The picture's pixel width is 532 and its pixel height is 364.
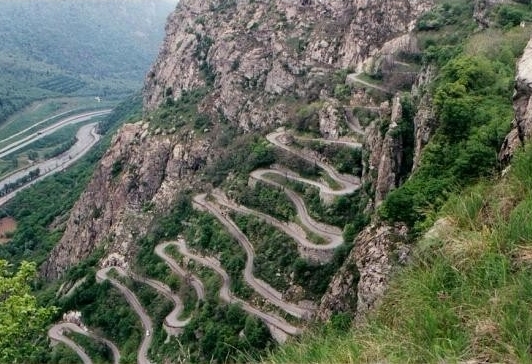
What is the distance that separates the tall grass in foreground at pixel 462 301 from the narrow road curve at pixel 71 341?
41718 millimetres

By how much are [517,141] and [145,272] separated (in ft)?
147

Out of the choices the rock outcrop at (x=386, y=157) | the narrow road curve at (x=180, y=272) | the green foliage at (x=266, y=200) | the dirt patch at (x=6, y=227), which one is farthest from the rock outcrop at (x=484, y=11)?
the dirt patch at (x=6, y=227)

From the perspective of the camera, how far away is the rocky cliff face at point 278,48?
6494cm

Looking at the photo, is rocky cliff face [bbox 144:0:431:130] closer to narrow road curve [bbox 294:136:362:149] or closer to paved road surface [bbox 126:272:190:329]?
narrow road curve [bbox 294:136:362:149]

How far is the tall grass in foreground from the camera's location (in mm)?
6215

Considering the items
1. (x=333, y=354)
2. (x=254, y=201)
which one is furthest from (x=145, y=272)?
(x=333, y=354)

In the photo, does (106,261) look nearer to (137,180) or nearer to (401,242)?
(137,180)

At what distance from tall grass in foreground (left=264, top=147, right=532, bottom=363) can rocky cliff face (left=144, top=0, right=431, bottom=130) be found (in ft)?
179

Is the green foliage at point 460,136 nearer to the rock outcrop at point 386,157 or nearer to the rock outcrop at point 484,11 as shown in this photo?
the rock outcrop at point 386,157

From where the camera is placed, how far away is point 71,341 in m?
51.6

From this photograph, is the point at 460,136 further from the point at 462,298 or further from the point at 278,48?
the point at 278,48

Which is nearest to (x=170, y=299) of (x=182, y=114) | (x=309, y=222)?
(x=309, y=222)

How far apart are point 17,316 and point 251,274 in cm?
2959

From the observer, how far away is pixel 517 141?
13.1m
